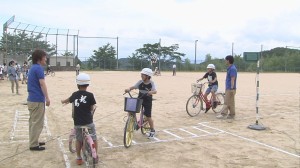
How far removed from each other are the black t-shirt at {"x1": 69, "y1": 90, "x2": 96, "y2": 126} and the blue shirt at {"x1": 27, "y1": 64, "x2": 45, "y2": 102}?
1.13 m

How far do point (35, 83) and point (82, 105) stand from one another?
4.44 feet

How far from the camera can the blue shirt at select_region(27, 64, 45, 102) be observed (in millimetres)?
6184

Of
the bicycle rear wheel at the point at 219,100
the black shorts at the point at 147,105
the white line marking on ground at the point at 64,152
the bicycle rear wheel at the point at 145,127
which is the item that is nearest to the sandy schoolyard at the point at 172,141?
the white line marking on ground at the point at 64,152

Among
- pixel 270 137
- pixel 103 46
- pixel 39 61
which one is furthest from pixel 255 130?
pixel 103 46

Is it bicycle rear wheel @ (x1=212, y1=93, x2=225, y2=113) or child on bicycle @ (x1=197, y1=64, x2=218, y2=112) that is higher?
child on bicycle @ (x1=197, y1=64, x2=218, y2=112)

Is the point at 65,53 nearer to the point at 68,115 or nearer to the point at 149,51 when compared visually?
the point at 149,51

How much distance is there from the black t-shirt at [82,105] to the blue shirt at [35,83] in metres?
1.13

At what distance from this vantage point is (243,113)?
1123 cm

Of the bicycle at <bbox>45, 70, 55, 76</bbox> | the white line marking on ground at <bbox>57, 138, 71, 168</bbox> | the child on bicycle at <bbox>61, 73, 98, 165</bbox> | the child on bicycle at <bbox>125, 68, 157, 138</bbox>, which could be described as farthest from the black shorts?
the bicycle at <bbox>45, 70, 55, 76</bbox>

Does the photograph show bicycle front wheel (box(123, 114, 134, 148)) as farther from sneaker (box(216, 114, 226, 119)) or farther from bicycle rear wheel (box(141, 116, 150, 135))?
sneaker (box(216, 114, 226, 119))

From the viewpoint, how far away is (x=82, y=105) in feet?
17.6

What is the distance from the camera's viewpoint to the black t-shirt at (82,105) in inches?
211

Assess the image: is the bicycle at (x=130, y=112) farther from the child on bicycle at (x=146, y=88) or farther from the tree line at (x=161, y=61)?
the tree line at (x=161, y=61)

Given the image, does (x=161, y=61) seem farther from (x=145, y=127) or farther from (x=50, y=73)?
(x=145, y=127)
